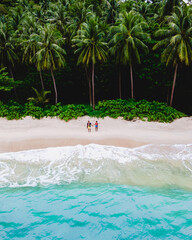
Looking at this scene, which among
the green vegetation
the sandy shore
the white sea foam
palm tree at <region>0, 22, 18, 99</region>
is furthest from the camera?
palm tree at <region>0, 22, 18, 99</region>

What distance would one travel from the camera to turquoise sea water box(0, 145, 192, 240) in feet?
24.3

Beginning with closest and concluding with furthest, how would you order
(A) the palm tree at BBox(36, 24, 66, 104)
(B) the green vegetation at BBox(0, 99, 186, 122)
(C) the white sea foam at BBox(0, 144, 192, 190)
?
(C) the white sea foam at BBox(0, 144, 192, 190) → (B) the green vegetation at BBox(0, 99, 186, 122) → (A) the palm tree at BBox(36, 24, 66, 104)

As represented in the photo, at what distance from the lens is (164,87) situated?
2447 centimetres

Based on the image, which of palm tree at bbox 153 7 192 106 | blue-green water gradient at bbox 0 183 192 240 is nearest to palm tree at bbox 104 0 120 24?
palm tree at bbox 153 7 192 106

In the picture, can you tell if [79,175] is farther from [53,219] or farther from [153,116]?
[153,116]

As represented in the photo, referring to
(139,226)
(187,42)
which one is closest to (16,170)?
(139,226)

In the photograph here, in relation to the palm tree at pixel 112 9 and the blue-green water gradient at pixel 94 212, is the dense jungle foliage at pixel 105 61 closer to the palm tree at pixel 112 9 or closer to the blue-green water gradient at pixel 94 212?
the palm tree at pixel 112 9

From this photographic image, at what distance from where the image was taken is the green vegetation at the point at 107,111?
709 inches

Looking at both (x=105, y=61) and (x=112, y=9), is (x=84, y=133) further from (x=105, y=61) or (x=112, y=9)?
(x=112, y=9)

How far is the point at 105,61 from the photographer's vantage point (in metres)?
21.0

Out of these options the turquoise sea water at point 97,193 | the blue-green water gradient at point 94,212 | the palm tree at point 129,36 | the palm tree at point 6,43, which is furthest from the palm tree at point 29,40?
the blue-green water gradient at point 94,212

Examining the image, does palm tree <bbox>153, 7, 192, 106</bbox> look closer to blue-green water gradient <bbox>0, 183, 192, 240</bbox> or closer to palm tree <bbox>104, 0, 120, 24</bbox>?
palm tree <bbox>104, 0, 120, 24</bbox>

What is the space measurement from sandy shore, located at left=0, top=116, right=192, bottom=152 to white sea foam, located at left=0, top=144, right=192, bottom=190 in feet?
2.61

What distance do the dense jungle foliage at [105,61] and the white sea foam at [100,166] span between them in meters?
5.72
